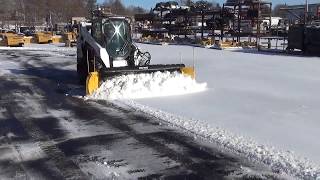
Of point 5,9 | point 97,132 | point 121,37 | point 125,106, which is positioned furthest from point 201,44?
point 5,9

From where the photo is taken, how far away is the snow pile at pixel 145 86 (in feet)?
43.2

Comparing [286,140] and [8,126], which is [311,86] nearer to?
[286,140]

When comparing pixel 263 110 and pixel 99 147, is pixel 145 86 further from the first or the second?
pixel 99 147

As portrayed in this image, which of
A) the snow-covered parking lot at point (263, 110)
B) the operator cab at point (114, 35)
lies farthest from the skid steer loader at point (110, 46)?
the snow-covered parking lot at point (263, 110)

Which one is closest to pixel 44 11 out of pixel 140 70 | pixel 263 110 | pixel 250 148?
→ pixel 140 70

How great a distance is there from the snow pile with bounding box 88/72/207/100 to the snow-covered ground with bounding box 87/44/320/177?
0.48m

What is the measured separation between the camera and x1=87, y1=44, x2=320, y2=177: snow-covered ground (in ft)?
24.3

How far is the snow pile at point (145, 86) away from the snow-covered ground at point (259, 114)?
1.59 ft

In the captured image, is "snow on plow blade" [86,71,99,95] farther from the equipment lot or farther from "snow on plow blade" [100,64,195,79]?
the equipment lot

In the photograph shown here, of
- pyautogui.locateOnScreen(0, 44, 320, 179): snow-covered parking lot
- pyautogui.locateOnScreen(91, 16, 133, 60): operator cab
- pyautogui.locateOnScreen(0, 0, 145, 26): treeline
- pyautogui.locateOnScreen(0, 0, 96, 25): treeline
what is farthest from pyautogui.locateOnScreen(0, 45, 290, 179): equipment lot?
pyautogui.locateOnScreen(0, 0, 96, 25): treeline

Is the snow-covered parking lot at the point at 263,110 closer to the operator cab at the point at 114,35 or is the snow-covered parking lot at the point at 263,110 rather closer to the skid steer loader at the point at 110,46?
the skid steer loader at the point at 110,46

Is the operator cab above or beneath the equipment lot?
above

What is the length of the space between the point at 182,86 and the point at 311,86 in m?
4.18

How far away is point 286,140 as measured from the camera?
817cm
